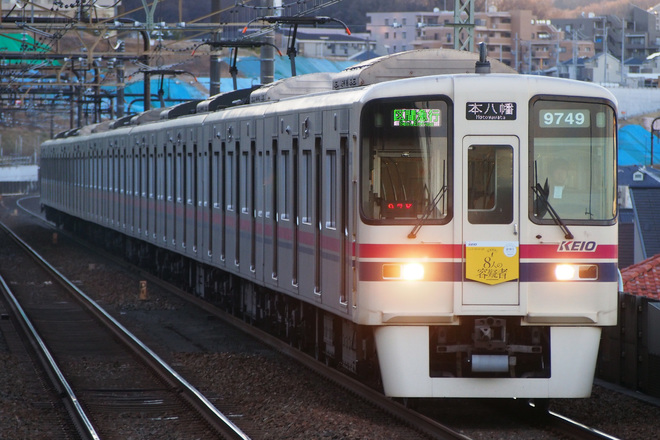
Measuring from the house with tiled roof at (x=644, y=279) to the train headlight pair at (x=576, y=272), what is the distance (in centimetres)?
656

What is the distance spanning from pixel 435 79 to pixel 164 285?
13222mm

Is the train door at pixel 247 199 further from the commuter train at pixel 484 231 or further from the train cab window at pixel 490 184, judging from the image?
the train cab window at pixel 490 184

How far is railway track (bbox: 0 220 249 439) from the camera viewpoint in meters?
9.67

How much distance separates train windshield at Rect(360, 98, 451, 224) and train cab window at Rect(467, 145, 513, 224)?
191 mm

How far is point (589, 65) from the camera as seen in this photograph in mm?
97125

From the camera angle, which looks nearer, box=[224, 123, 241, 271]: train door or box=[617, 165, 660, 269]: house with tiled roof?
box=[224, 123, 241, 271]: train door

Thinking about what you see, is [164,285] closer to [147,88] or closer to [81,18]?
[81,18]

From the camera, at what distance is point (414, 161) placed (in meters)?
9.12

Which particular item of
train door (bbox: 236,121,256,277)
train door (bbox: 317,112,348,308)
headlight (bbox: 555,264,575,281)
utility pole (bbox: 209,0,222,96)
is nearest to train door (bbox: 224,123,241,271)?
train door (bbox: 236,121,256,277)

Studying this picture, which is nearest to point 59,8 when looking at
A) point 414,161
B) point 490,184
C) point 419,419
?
point 414,161

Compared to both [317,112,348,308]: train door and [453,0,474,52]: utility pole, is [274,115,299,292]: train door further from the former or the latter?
[453,0,474,52]: utility pole

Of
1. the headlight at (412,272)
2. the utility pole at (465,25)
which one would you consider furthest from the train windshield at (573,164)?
the utility pole at (465,25)

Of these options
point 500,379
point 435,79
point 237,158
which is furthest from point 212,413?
point 237,158

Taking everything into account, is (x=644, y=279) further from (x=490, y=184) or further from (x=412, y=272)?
(x=412, y=272)
